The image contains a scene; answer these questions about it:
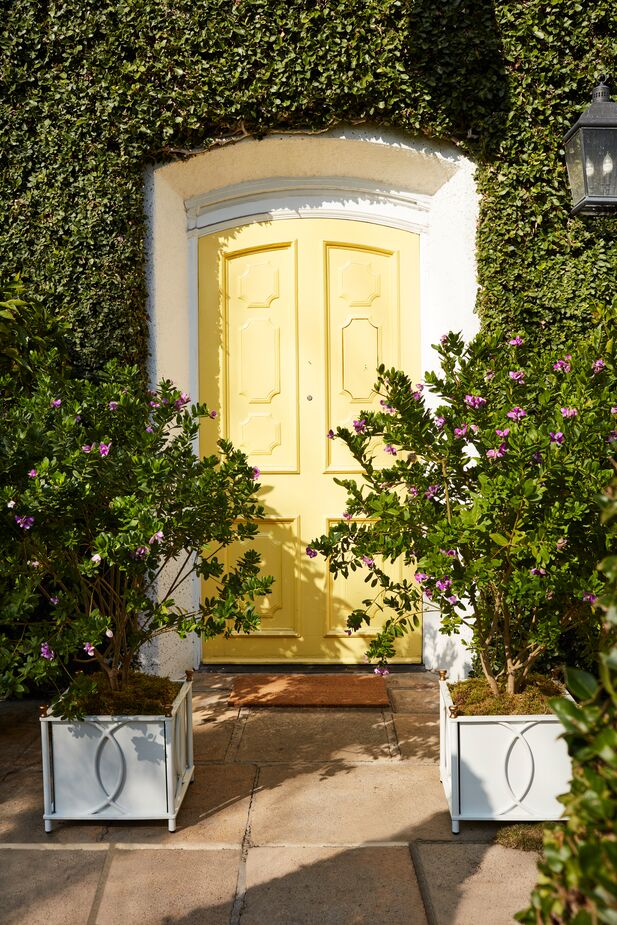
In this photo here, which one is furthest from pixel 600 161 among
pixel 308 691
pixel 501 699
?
pixel 308 691

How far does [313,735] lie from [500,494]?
1568 mm

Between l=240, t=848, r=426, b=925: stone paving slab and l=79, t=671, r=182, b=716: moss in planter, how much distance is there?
1.84 ft

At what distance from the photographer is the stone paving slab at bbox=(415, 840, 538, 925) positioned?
6.98ft

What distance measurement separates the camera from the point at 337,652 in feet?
13.7

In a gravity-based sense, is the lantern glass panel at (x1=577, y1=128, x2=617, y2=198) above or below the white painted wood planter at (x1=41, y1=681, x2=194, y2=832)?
above

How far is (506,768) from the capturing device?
8.30ft

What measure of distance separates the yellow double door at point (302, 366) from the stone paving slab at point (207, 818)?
127cm

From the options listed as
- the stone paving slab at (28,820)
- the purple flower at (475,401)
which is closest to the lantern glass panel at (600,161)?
the purple flower at (475,401)

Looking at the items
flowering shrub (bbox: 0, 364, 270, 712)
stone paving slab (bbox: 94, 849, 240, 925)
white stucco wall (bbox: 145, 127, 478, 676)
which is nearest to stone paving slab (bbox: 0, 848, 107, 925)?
stone paving slab (bbox: 94, 849, 240, 925)

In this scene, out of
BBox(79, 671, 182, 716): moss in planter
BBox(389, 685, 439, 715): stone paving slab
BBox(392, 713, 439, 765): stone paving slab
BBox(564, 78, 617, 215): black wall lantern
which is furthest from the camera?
BBox(389, 685, 439, 715): stone paving slab

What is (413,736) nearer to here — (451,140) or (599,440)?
(599,440)

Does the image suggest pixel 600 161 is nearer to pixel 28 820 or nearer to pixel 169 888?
pixel 169 888

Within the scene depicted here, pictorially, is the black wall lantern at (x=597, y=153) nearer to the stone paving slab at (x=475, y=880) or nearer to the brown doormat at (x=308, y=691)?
the brown doormat at (x=308, y=691)

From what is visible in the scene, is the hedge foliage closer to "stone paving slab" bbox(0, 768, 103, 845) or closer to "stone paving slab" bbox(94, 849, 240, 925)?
"stone paving slab" bbox(0, 768, 103, 845)
